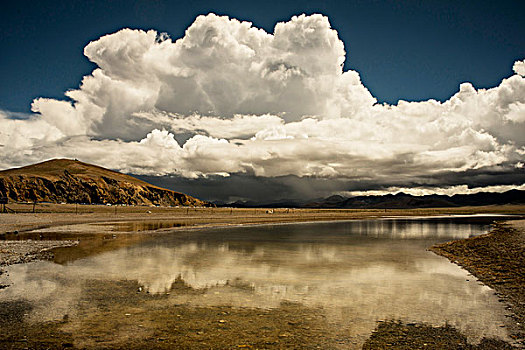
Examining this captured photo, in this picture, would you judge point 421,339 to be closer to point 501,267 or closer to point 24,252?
point 501,267

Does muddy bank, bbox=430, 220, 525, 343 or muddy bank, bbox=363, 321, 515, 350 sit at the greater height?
muddy bank, bbox=363, 321, 515, 350

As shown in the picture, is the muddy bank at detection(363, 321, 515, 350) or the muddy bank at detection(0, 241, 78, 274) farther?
the muddy bank at detection(0, 241, 78, 274)

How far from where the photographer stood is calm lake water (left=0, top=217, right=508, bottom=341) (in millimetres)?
12617

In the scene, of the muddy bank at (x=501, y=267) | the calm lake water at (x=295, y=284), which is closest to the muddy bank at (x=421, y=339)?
the calm lake water at (x=295, y=284)

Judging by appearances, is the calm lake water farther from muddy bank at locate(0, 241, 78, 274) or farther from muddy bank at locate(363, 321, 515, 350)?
muddy bank at locate(0, 241, 78, 274)

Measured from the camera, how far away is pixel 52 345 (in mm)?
9500

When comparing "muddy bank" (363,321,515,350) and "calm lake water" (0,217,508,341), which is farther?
"calm lake water" (0,217,508,341)

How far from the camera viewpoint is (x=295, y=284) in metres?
17.6

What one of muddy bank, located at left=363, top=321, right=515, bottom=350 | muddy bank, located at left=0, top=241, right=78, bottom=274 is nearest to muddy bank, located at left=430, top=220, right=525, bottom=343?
muddy bank, located at left=363, top=321, right=515, bottom=350

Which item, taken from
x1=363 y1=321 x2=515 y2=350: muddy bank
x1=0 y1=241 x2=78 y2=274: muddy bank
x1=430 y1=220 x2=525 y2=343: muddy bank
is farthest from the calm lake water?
x1=0 y1=241 x2=78 y2=274: muddy bank

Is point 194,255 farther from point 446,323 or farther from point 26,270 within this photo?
point 446,323

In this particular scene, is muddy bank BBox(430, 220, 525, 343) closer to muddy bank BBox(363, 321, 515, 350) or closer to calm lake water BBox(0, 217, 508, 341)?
calm lake water BBox(0, 217, 508, 341)

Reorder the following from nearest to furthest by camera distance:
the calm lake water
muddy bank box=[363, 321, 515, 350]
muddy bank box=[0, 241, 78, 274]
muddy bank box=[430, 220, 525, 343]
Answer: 1. muddy bank box=[363, 321, 515, 350]
2. the calm lake water
3. muddy bank box=[430, 220, 525, 343]
4. muddy bank box=[0, 241, 78, 274]

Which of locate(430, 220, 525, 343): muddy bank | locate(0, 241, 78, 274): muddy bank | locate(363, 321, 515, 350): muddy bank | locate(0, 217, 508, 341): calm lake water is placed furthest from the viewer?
locate(0, 241, 78, 274): muddy bank
